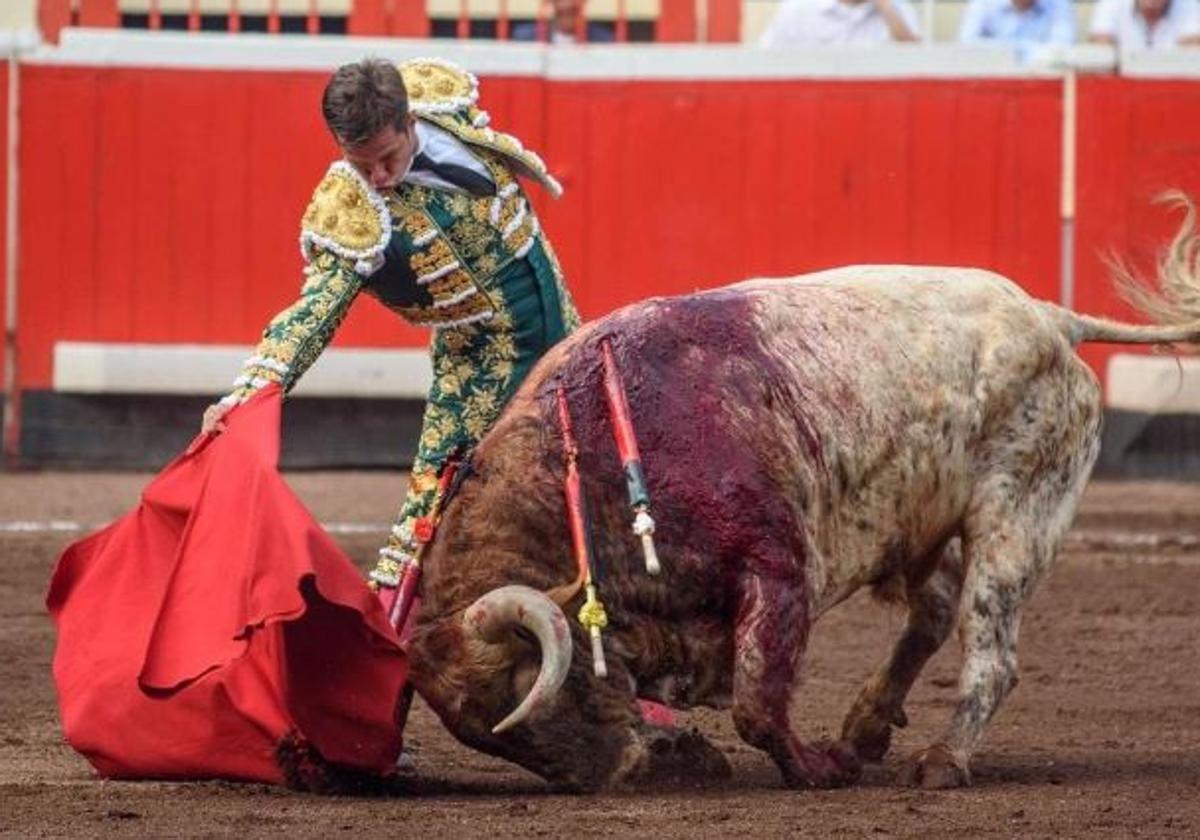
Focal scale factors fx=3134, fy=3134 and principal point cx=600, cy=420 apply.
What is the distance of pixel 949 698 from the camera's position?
22.6ft

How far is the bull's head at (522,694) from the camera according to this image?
17.1ft

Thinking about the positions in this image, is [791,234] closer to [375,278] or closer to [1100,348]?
[1100,348]

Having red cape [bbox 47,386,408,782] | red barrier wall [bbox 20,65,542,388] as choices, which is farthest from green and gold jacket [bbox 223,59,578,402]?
red barrier wall [bbox 20,65,542,388]

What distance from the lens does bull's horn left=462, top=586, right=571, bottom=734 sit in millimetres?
5121

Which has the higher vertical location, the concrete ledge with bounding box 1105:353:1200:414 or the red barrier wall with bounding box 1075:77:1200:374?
the red barrier wall with bounding box 1075:77:1200:374

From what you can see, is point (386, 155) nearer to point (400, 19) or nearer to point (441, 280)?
point (441, 280)

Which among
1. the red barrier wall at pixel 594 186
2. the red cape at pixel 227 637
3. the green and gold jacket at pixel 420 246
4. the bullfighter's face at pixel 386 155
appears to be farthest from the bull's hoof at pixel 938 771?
the red barrier wall at pixel 594 186

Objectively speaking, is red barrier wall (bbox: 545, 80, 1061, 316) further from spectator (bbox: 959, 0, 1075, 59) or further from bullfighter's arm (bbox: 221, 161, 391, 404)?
bullfighter's arm (bbox: 221, 161, 391, 404)

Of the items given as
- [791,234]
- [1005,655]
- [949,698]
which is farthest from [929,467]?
[791,234]

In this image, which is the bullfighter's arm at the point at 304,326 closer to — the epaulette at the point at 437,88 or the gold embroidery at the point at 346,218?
the gold embroidery at the point at 346,218

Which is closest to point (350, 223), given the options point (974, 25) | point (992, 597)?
point (992, 597)

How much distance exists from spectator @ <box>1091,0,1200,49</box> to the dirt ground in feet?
8.63

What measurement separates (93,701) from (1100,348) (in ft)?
19.7

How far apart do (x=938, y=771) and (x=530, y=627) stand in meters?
0.89
